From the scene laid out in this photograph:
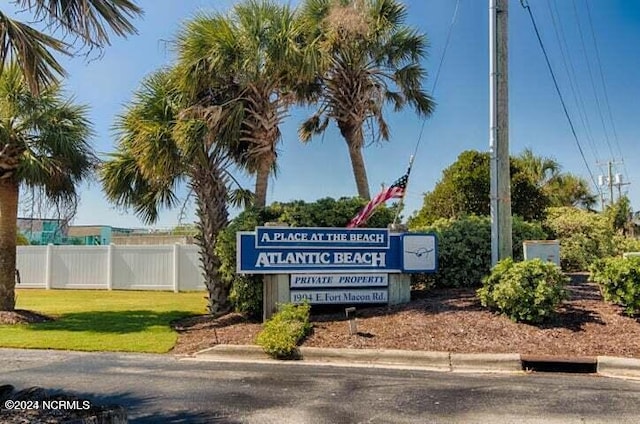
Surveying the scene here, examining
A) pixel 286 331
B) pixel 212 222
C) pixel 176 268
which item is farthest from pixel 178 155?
pixel 176 268

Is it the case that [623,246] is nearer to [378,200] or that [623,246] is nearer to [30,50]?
[378,200]

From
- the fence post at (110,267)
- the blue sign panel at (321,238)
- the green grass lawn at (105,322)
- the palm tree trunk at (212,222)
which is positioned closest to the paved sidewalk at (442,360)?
the green grass lawn at (105,322)

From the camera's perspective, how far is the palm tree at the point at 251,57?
11.4 m

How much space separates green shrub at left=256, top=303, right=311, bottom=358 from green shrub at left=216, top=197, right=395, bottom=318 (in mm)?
1257

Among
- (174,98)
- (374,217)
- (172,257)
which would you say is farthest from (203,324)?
(172,257)

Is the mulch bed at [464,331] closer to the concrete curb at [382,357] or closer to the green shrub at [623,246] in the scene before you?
the concrete curb at [382,357]

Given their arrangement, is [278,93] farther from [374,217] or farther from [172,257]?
[172,257]

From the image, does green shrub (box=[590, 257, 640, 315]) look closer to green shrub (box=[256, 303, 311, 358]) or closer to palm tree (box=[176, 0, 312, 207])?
green shrub (box=[256, 303, 311, 358])

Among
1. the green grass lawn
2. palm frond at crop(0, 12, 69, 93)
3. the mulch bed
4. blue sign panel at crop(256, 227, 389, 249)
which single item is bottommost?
the green grass lawn

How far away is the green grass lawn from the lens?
374 inches

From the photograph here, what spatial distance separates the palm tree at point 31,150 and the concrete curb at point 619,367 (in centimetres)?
1149

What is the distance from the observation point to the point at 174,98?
479 inches

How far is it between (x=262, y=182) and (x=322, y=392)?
7270 mm

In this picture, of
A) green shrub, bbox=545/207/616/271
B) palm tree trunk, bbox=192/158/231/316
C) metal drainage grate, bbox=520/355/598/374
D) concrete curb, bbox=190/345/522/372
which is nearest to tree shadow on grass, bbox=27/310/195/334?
palm tree trunk, bbox=192/158/231/316
